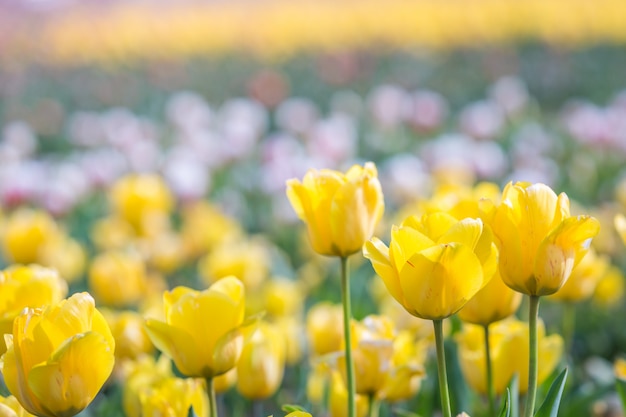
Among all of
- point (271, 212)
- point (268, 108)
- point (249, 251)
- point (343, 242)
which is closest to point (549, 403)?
point (343, 242)

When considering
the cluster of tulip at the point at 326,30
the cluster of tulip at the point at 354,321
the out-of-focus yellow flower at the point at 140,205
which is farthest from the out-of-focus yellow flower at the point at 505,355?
the cluster of tulip at the point at 326,30

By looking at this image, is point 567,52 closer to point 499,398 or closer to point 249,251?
point 249,251

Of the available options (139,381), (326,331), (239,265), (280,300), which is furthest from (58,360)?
(239,265)

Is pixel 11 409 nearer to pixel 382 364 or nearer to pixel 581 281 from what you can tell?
pixel 382 364

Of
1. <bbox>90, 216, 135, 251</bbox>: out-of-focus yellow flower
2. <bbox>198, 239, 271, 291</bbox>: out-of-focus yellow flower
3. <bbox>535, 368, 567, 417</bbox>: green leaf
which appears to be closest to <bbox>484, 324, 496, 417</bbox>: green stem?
<bbox>535, 368, 567, 417</bbox>: green leaf

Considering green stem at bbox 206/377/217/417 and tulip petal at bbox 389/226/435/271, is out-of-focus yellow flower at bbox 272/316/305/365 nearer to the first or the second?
green stem at bbox 206/377/217/417

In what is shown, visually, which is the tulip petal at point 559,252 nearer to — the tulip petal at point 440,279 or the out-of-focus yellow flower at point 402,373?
the tulip petal at point 440,279

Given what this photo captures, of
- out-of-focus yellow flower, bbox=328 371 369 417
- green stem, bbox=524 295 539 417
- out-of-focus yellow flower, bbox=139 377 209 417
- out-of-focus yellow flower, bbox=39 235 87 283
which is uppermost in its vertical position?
green stem, bbox=524 295 539 417
